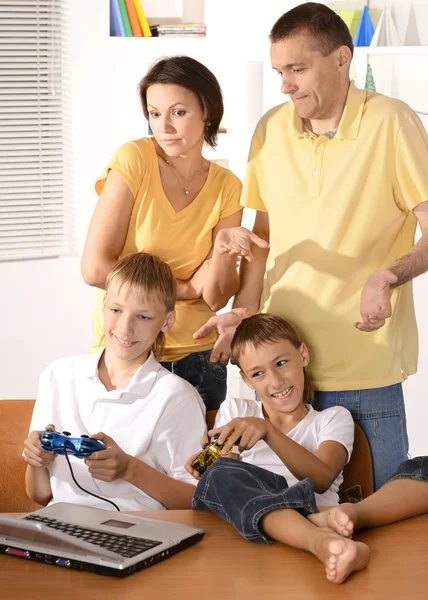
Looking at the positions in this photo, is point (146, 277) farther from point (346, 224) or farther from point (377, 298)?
point (377, 298)

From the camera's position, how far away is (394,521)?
166 cm

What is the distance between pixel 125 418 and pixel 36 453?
0.30 m

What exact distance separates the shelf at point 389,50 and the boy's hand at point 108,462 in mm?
2725

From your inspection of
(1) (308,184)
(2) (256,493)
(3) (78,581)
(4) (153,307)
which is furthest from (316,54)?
(3) (78,581)

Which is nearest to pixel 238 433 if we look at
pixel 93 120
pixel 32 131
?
pixel 93 120

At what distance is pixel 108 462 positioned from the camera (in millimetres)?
1885

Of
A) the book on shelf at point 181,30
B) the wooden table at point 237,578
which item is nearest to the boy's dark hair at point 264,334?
the wooden table at point 237,578

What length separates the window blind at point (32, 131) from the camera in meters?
4.73

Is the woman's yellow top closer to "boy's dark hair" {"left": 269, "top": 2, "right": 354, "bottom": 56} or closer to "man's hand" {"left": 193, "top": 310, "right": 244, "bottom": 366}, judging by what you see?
"man's hand" {"left": 193, "top": 310, "right": 244, "bottom": 366}

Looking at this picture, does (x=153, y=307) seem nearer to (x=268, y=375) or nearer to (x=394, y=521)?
(x=268, y=375)

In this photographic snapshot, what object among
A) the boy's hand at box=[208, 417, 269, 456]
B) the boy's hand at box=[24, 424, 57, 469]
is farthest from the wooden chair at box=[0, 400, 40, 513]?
the boy's hand at box=[208, 417, 269, 456]

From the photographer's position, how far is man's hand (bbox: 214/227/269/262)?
2082 millimetres

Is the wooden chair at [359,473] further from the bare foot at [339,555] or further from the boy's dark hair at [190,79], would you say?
the boy's dark hair at [190,79]

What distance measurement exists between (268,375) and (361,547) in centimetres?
80
